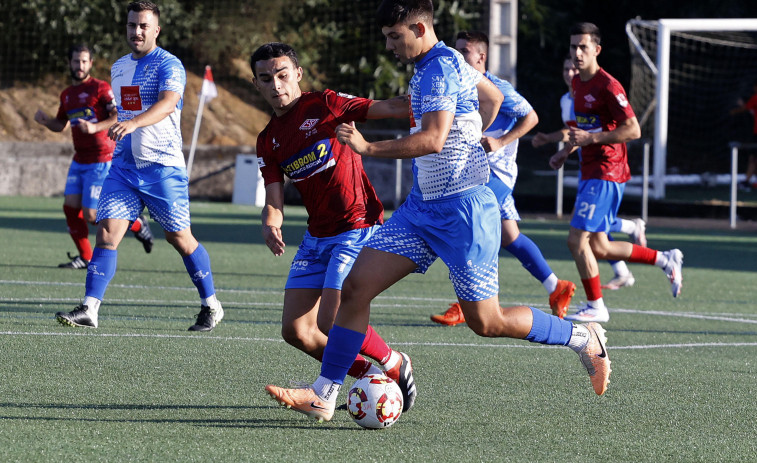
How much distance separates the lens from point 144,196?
810 cm

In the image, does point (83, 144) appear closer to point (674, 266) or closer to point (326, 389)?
point (674, 266)

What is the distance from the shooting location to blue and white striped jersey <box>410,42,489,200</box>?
16.6 ft

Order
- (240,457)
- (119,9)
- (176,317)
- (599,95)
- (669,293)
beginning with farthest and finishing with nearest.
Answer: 1. (119,9)
2. (669,293)
3. (599,95)
4. (176,317)
5. (240,457)

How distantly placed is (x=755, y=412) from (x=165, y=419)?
270 centimetres

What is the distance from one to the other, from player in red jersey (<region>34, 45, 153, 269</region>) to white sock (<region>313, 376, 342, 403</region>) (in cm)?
682

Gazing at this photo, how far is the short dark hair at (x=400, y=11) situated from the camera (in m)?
5.04

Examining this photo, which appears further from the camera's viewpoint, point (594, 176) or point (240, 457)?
point (594, 176)

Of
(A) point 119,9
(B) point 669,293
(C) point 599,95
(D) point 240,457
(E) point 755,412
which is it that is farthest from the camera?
(A) point 119,9

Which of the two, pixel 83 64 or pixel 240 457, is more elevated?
pixel 83 64

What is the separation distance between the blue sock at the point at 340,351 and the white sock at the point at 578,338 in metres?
1.05

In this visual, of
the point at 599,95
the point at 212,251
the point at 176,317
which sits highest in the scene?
the point at 599,95

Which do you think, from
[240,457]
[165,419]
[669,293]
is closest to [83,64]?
[669,293]

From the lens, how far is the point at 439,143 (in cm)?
492

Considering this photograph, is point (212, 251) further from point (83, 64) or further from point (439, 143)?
point (439, 143)
